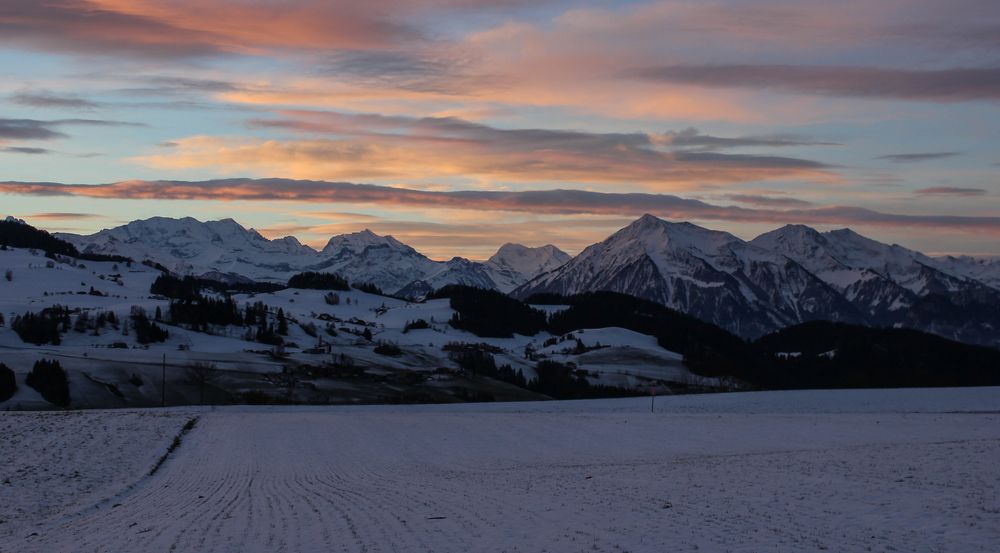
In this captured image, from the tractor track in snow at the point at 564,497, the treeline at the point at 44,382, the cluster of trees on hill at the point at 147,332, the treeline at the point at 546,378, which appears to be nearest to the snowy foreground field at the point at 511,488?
the tractor track in snow at the point at 564,497

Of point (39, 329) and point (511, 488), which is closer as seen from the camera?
point (511, 488)

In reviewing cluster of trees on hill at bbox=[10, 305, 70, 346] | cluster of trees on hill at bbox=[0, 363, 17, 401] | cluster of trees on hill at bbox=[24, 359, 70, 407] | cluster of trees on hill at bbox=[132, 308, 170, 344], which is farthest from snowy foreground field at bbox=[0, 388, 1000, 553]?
cluster of trees on hill at bbox=[132, 308, 170, 344]

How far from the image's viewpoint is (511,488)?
3072cm

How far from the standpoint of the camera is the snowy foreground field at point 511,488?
21.5 m

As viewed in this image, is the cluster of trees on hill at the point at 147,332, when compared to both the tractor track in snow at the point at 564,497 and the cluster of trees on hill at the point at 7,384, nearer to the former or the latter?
the cluster of trees on hill at the point at 7,384

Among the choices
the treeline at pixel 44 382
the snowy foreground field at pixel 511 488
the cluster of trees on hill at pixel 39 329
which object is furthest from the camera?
the cluster of trees on hill at pixel 39 329

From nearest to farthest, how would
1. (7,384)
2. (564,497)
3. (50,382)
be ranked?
(564,497), (7,384), (50,382)

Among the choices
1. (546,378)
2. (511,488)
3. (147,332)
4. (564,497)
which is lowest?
(546,378)

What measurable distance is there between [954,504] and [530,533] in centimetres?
1025

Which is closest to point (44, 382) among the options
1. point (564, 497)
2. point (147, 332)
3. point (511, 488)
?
point (147, 332)

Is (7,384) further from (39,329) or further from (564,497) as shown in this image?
(564,497)

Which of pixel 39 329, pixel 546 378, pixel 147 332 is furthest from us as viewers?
pixel 546 378

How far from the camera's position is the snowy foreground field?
21500mm

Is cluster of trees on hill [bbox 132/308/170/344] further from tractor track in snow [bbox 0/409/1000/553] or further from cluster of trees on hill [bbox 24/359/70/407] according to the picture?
tractor track in snow [bbox 0/409/1000/553]
